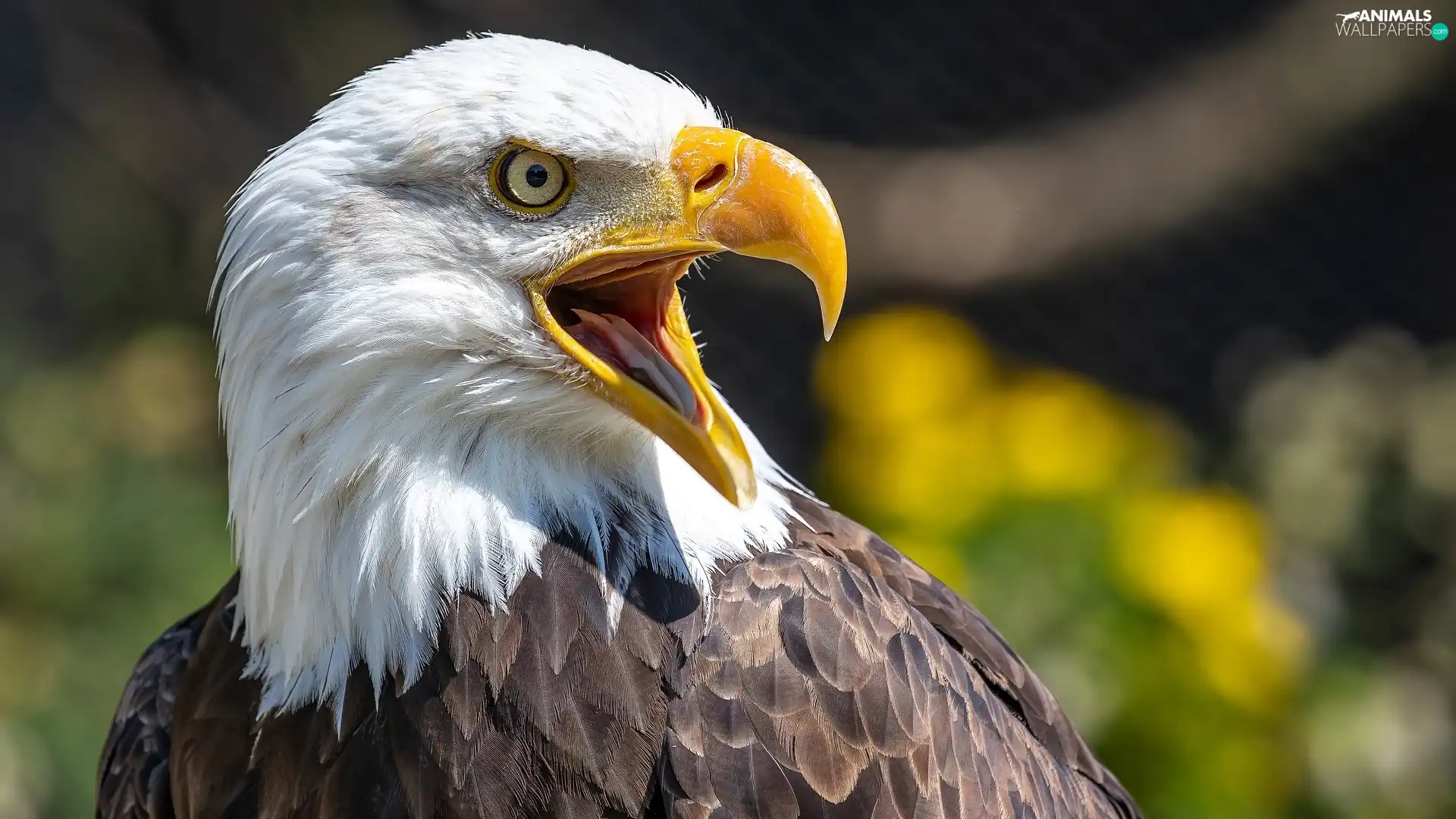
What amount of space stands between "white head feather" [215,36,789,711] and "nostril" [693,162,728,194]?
0.21ft

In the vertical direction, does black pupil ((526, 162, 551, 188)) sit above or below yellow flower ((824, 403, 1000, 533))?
above

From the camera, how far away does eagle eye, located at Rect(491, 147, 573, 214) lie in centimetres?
189

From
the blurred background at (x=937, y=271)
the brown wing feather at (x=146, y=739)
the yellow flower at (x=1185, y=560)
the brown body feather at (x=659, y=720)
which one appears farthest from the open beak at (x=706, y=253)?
the blurred background at (x=937, y=271)

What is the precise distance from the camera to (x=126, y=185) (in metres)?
5.63

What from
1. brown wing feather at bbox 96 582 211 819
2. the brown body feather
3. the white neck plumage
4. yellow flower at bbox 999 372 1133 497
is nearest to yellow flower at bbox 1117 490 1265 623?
yellow flower at bbox 999 372 1133 497

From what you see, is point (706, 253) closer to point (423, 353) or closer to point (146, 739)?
point (423, 353)

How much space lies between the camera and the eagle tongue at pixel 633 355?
1.92 m

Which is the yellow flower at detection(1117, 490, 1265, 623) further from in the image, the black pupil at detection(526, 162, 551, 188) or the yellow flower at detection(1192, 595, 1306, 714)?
the black pupil at detection(526, 162, 551, 188)

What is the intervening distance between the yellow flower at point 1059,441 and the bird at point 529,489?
7.11ft

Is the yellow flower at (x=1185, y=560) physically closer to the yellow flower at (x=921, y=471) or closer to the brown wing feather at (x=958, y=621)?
the yellow flower at (x=921, y=471)

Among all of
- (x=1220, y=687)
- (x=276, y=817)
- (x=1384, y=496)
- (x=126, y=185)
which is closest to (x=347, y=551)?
(x=276, y=817)

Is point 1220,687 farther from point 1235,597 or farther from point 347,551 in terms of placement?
point 347,551

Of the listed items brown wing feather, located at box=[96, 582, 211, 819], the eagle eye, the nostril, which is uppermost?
the nostril

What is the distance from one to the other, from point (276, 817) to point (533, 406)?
0.69 m
